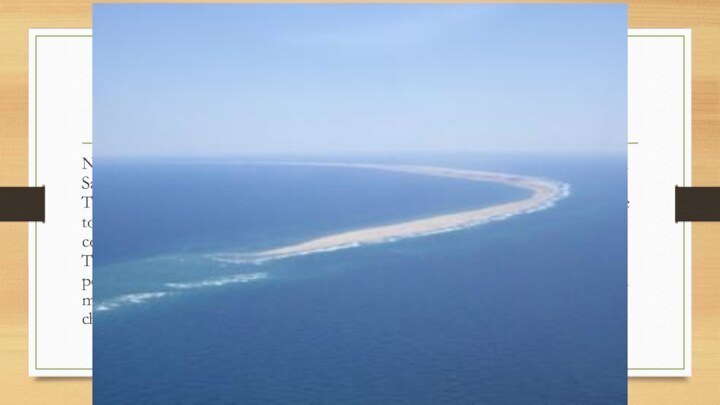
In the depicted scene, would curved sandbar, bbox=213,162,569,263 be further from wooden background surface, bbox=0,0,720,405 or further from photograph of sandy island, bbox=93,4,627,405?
wooden background surface, bbox=0,0,720,405

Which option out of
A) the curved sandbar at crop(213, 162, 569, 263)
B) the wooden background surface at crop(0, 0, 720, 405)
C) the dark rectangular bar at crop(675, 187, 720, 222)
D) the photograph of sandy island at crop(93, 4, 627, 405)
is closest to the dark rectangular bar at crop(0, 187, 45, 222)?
the wooden background surface at crop(0, 0, 720, 405)

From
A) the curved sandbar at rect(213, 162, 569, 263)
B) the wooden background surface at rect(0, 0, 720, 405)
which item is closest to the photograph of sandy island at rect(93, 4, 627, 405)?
the curved sandbar at rect(213, 162, 569, 263)

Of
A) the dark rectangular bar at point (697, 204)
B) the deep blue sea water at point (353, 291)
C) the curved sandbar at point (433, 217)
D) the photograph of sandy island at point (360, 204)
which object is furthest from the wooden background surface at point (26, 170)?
the curved sandbar at point (433, 217)

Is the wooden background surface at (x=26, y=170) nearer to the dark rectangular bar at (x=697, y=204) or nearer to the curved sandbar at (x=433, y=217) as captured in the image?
the dark rectangular bar at (x=697, y=204)

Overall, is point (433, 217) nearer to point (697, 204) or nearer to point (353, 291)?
point (353, 291)

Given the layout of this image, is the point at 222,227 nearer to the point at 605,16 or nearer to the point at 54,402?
the point at 54,402

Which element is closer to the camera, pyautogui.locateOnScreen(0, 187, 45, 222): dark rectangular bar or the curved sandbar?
pyautogui.locateOnScreen(0, 187, 45, 222): dark rectangular bar
